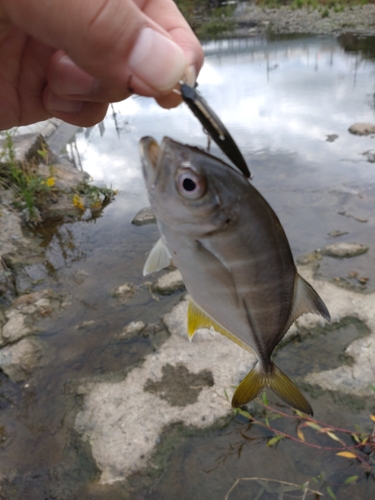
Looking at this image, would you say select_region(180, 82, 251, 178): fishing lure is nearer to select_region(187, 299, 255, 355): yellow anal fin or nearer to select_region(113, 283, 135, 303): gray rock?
select_region(187, 299, 255, 355): yellow anal fin

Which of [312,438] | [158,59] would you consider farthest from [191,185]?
[312,438]

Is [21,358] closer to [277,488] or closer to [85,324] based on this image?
[85,324]

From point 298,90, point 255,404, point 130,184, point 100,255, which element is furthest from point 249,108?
point 255,404

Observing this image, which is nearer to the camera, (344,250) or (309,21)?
(344,250)

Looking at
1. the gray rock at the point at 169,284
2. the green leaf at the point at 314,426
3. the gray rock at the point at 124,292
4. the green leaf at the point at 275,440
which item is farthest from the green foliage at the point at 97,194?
the green leaf at the point at 314,426

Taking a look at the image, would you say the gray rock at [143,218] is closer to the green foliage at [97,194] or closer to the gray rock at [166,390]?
the green foliage at [97,194]

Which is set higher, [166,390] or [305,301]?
[305,301]

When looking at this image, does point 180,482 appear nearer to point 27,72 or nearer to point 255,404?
point 255,404
